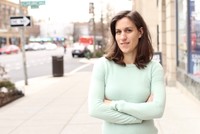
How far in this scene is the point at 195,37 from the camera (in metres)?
10.2

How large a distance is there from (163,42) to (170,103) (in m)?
5.98

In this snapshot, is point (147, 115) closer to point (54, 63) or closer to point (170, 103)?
point (170, 103)

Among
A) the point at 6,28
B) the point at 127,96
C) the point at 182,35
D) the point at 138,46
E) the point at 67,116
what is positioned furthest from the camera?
the point at 6,28

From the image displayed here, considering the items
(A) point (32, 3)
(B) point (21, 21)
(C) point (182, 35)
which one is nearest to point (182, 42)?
(C) point (182, 35)

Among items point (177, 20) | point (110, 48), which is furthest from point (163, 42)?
point (110, 48)

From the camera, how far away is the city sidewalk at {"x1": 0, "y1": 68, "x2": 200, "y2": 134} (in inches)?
287

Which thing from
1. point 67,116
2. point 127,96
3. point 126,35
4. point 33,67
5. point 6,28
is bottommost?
point 33,67

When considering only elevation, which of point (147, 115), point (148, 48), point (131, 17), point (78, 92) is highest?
point (131, 17)

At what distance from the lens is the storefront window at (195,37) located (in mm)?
9883

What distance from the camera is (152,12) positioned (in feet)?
77.0

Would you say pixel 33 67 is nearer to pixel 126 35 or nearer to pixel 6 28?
pixel 126 35

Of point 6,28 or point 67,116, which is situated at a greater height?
point 6,28

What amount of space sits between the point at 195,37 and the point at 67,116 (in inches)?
151

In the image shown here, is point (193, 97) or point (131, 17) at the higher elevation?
point (131, 17)
